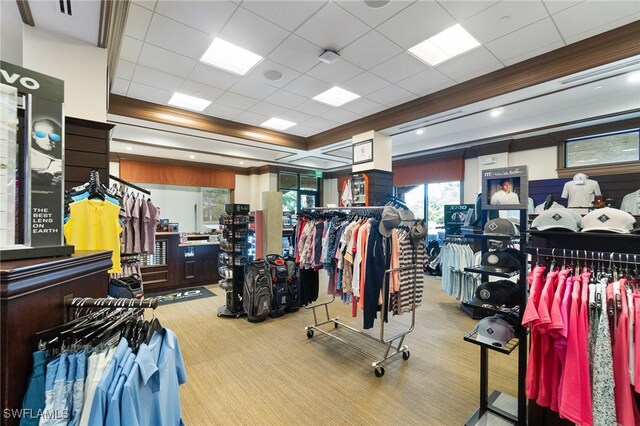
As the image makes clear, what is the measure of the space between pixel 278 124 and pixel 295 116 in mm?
633

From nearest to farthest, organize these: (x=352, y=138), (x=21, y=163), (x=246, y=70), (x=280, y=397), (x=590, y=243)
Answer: (x=21, y=163) → (x=590, y=243) → (x=280, y=397) → (x=246, y=70) → (x=352, y=138)

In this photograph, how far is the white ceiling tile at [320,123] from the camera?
5.82 m

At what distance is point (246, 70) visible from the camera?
384cm

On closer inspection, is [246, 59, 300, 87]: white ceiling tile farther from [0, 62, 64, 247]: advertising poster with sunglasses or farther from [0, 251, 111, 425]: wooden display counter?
[0, 251, 111, 425]: wooden display counter

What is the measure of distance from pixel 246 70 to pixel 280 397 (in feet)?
12.6

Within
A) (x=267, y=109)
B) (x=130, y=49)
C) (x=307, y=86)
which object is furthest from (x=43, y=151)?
(x=267, y=109)

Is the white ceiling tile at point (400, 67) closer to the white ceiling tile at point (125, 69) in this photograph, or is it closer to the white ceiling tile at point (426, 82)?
the white ceiling tile at point (426, 82)

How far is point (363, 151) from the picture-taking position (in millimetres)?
5793

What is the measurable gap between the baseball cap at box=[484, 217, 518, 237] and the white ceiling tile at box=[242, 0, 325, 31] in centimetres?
248

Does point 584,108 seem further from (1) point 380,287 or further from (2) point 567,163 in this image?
(1) point 380,287

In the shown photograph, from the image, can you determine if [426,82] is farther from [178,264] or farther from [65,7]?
[178,264]

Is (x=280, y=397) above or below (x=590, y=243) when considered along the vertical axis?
below

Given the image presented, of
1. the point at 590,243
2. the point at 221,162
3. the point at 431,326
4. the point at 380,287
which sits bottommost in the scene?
the point at 431,326

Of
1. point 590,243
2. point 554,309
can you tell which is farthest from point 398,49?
point 554,309
